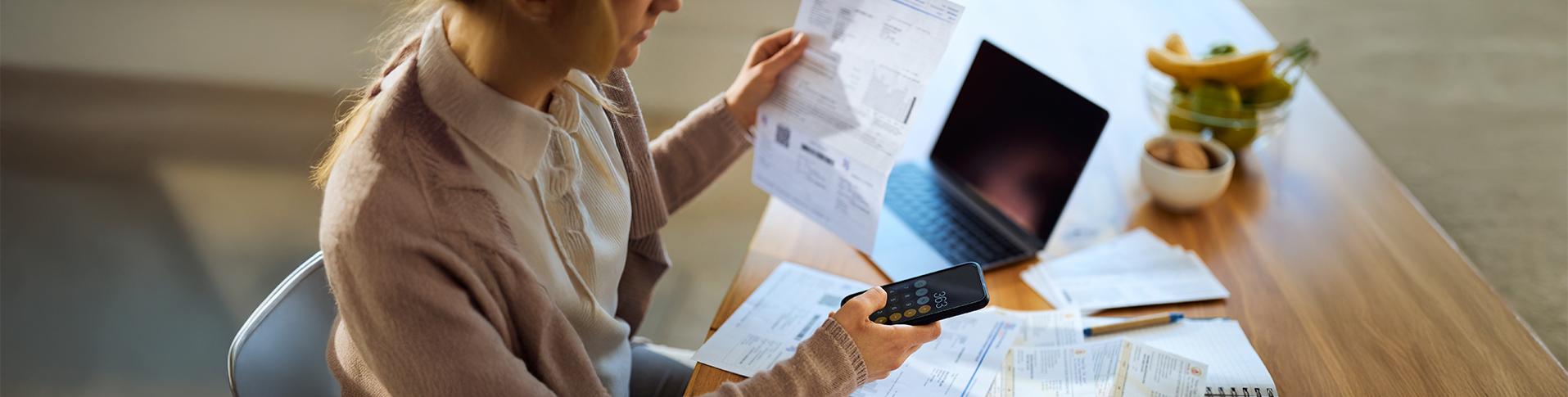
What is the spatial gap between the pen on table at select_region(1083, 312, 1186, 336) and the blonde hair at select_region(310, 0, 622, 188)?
60 cm

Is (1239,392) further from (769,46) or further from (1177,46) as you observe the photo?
(1177,46)

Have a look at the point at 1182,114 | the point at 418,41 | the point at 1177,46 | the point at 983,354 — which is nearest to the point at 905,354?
the point at 983,354

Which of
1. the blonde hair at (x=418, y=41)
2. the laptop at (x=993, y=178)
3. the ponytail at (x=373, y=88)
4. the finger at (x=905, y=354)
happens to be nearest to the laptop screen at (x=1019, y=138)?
the laptop at (x=993, y=178)

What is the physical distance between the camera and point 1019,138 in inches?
50.7

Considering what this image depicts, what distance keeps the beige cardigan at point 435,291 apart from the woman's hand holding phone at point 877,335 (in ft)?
0.04

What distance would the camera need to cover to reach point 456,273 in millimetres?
784

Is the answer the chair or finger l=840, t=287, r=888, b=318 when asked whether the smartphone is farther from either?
the chair

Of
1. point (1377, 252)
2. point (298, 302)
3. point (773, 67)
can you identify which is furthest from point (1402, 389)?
point (298, 302)

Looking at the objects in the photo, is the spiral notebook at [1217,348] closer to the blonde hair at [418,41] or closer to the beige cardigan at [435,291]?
the beige cardigan at [435,291]

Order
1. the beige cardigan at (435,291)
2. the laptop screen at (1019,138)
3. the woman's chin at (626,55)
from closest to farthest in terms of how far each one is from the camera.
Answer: the beige cardigan at (435,291), the woman's chin at (626,55), the laptop screen at (1019,138)

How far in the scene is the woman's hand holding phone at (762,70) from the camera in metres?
1.15

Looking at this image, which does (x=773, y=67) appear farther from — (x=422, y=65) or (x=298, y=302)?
(x=298, y=302)

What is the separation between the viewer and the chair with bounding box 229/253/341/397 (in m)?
0.93

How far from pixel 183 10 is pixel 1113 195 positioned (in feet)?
5.53
